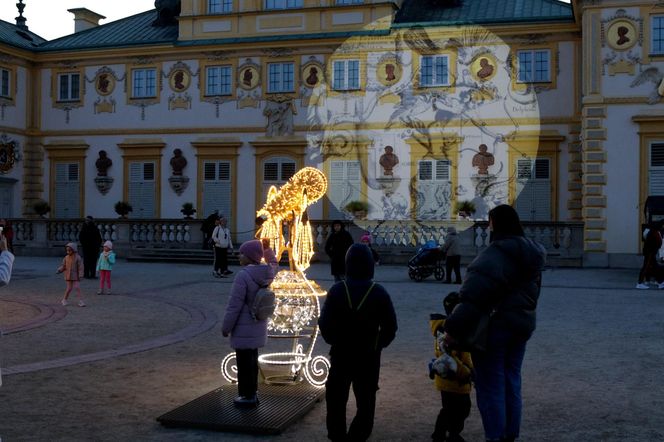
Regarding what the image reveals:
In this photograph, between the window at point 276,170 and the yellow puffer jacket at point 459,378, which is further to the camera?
the window at point 276,170

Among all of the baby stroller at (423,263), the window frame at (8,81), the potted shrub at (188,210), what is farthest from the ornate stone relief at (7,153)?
the baby stroller at (423,263)

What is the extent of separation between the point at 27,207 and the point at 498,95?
20.1 meters

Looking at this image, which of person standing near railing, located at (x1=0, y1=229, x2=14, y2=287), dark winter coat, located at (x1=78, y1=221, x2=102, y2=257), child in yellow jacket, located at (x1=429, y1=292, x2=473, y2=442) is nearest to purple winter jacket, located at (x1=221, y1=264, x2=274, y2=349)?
child in yellow jacket, located at (x1=429, y1=292, x2=473, y2=442)

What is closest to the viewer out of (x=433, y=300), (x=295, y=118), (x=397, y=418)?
(x=397, y=418)

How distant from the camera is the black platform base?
663 cm

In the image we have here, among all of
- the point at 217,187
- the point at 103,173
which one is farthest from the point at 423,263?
the point at 103,173

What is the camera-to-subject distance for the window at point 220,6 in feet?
113

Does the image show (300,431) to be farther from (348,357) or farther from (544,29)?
(544,29)

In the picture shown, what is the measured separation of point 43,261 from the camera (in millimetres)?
28109

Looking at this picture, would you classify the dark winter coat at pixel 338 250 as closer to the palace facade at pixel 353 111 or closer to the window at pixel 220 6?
the palace facade at pixel 353 111

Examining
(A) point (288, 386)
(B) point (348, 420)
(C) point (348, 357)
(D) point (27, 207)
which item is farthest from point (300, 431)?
(D) point (27, 207)

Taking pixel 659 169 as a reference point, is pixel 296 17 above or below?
above

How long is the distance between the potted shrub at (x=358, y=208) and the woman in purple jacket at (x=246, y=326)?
22.9 meters

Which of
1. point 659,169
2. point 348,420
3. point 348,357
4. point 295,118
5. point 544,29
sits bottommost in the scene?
point 348,420
